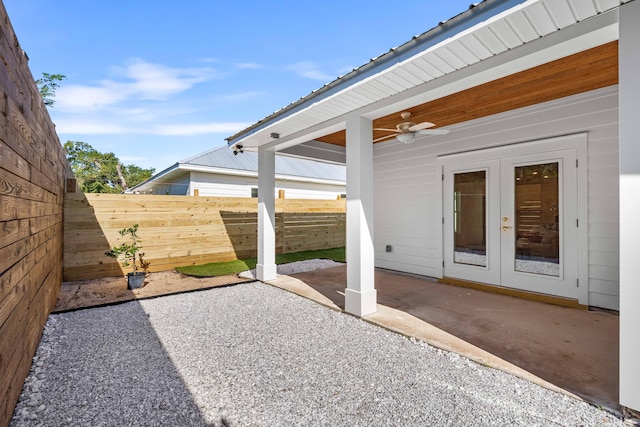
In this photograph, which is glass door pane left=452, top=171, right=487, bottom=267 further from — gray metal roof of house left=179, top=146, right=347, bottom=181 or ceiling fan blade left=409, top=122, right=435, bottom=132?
gray metal roof of house left=179, top=146, right=347, bottom=181

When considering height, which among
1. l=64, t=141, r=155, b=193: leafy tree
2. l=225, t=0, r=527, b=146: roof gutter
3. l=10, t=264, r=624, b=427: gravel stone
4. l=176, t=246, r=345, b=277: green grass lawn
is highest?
l=64, t=141, r=155, b=193: leafy tree

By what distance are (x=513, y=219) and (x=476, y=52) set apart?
3234 millimetres

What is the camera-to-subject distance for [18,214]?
2143mm

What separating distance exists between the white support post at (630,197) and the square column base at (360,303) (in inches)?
94.8

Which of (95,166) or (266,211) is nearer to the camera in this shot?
(266,211)

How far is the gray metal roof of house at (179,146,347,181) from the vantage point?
10.6m

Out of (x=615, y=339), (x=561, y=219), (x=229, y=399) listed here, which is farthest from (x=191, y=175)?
(x=615, y=339)

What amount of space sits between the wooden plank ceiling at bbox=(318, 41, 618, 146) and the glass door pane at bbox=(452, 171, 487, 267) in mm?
1087

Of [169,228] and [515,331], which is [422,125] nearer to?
[515,331]

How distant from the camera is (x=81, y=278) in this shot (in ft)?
19.7

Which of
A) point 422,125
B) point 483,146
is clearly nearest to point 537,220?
point 483,146

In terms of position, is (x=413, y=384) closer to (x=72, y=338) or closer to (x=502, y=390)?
(x=502, y=390)

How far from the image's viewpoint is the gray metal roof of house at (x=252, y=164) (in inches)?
418

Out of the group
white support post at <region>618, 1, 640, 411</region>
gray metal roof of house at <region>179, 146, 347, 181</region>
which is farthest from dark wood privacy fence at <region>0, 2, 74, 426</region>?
gray metal roof of house at <region>179, 146, 347, 181</region>
